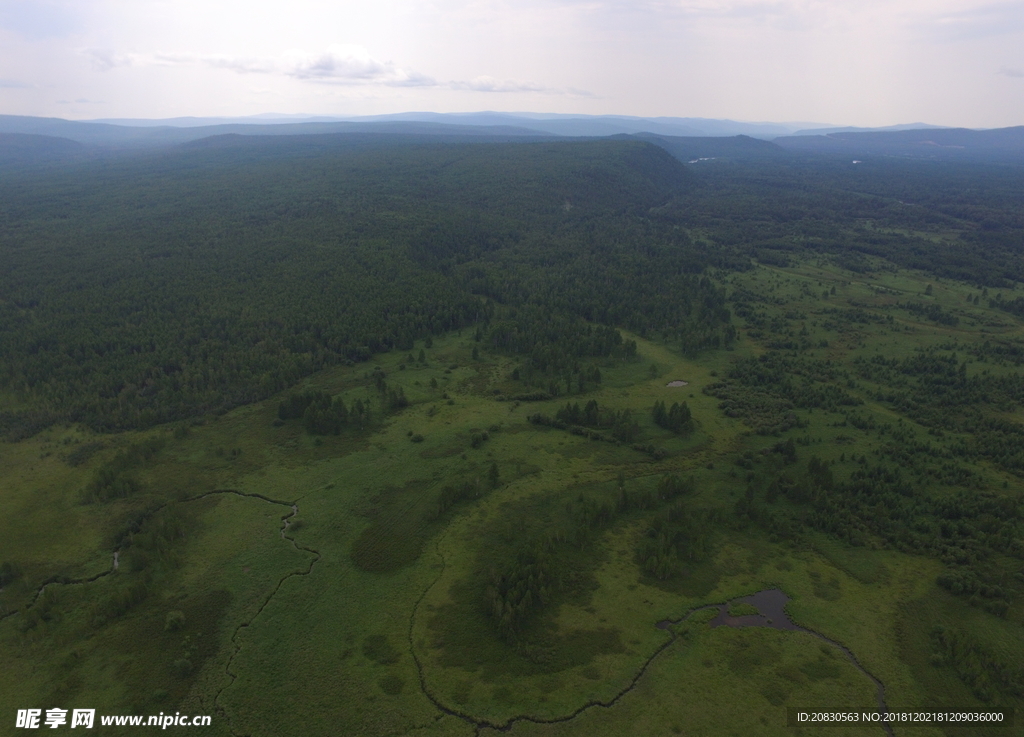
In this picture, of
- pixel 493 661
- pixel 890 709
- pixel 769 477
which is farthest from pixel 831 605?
pixel 493 661

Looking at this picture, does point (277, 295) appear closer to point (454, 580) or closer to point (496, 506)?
point (496, 506)

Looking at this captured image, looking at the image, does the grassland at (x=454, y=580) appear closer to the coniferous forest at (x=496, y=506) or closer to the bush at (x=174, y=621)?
the bush at (x=174, y=621)

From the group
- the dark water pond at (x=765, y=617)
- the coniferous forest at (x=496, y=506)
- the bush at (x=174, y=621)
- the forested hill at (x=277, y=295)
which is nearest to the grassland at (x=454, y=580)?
the bush at (x=174, y=621)

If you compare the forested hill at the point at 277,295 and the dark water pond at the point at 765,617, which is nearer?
the dark water pond at the point at 765,617

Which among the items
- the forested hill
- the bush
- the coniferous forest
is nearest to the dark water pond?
the coniferous forest

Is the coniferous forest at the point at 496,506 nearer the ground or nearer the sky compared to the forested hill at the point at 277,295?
nearer the ground

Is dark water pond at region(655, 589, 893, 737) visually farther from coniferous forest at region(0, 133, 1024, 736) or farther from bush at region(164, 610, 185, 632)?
bush at region(164, 610, 185, 632)

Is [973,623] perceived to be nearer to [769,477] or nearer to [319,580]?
[769,477]
